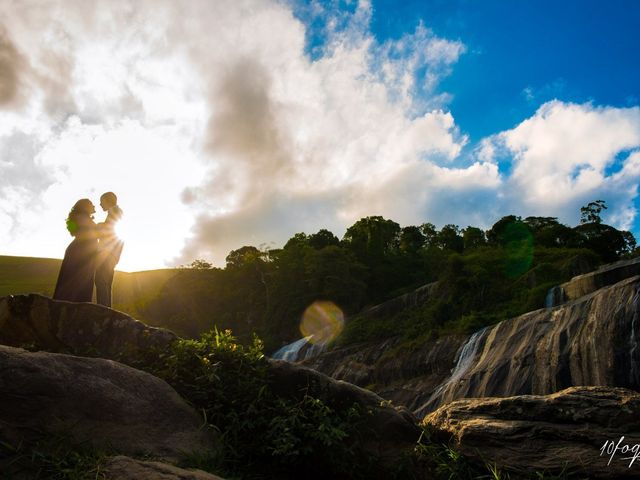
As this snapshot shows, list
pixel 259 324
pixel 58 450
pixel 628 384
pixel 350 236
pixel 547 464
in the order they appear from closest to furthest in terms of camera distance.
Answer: pixel 58 450, pixel 547 464, pixel 628 384, pixel 259 324, pixel 350 236

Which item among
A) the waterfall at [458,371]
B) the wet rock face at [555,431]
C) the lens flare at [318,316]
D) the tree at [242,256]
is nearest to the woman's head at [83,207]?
the wet rock face at [555,431]

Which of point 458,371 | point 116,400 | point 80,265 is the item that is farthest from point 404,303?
point 116,400

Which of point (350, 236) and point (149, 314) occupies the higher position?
point (350, 236)

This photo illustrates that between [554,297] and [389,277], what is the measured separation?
3559 centimetres

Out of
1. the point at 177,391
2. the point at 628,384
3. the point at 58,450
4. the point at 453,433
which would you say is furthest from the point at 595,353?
the point at 58,450

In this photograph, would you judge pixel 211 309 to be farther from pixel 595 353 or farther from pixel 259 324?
pixel 595 353

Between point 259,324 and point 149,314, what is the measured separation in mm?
20536

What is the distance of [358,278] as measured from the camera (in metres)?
56.4

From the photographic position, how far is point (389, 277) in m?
60.7

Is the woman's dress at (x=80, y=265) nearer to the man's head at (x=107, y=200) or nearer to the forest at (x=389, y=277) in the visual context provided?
the man's head at (x=107, y=200)

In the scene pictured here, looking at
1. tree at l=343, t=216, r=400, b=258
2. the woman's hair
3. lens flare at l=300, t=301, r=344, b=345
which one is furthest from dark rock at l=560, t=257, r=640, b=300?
tree at l=343, t=216, r=400, b=258

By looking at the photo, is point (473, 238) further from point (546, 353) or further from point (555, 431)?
point (555, 431)

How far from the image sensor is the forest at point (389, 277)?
1352 inches

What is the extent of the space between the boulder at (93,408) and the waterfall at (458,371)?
1729 cm
